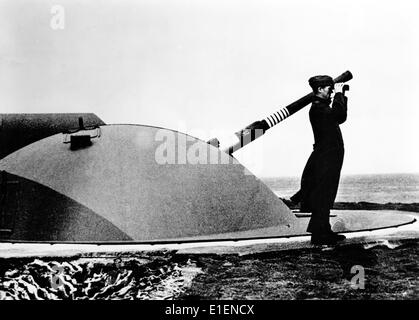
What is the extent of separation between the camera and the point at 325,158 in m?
7.32

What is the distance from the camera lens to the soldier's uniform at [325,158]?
23.9 feet

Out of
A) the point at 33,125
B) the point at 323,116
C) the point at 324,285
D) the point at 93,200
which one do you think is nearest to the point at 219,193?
the point at 93,200

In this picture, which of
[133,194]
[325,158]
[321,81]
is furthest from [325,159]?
[133,194]

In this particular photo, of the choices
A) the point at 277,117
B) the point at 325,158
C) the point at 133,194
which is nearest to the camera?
the point at 325,158

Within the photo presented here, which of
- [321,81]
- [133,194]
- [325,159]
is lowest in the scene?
[133,194]

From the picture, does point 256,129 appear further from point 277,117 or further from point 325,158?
point 325,158

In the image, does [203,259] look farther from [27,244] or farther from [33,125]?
[33,125]

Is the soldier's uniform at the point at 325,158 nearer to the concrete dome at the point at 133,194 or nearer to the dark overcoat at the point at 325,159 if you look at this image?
the dark overcoat at the point at 325,159

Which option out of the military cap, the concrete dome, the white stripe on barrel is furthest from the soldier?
the white stripe on barrel

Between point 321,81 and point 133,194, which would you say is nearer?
point 321,81

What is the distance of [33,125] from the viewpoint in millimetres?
15812

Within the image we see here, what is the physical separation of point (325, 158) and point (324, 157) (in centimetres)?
2

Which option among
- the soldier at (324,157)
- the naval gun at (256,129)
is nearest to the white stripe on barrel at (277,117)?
the naval gun at (256,129)

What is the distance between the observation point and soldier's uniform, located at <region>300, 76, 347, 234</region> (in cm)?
729
